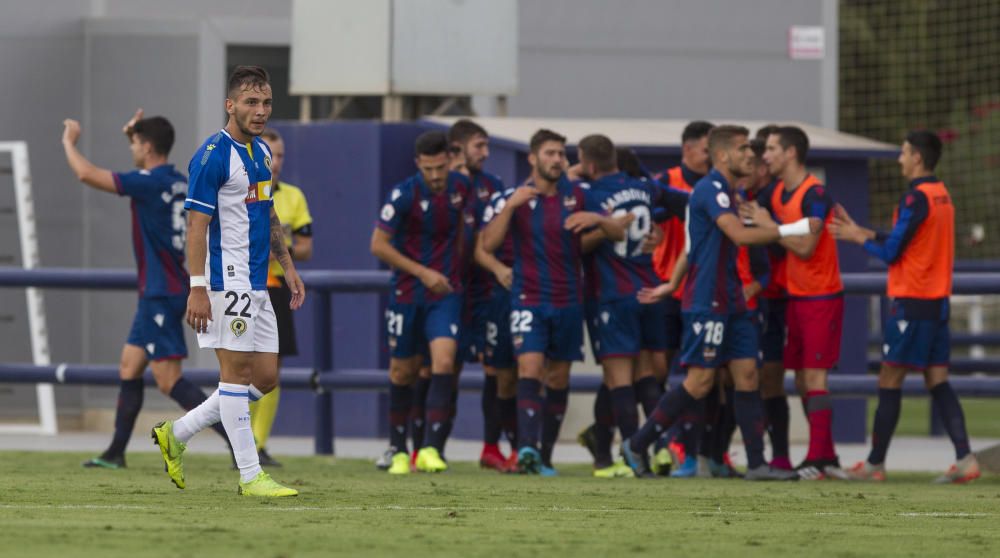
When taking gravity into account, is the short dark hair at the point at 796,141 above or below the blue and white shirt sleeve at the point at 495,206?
above

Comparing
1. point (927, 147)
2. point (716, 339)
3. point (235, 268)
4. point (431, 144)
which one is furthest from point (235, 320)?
point (927, 147)

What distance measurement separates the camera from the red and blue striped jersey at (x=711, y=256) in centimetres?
1105

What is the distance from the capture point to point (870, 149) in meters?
15.6

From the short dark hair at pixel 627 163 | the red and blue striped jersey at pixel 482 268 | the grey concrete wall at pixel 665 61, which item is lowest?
the red and blue striped jersey at pixel 482 268

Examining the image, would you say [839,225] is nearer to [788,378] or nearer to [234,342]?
[788,378]

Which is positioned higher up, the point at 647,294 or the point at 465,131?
the point at 465,131

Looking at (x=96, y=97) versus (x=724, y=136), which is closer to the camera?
(x=724, y=136)

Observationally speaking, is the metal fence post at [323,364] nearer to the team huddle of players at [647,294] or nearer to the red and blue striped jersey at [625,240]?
the team huddle of players at [647,294]

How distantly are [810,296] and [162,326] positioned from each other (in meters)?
3.80

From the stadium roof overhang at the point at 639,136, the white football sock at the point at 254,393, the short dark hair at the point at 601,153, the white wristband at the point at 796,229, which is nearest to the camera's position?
the white football sock at the point at 254,393

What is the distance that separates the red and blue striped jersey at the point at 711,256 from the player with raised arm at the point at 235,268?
297 cm

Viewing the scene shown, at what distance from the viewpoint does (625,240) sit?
38.3ft

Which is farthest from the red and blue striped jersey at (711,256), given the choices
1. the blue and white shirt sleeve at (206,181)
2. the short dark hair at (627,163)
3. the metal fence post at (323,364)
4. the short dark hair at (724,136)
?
the metal fence post at (323,364)

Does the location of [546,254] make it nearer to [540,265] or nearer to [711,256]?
[540,265]
